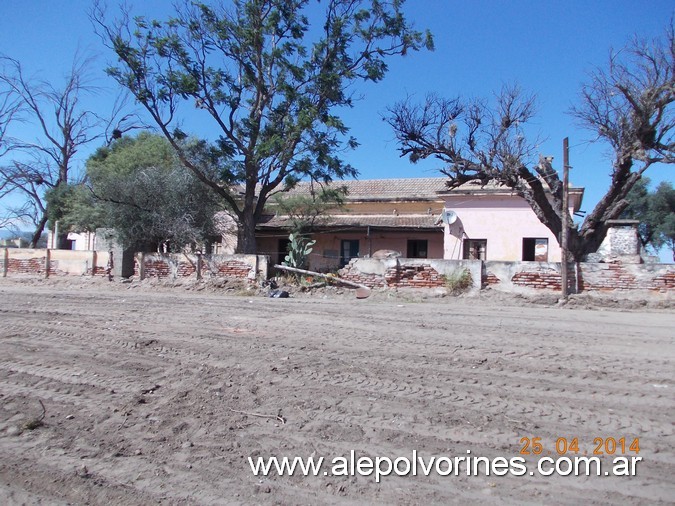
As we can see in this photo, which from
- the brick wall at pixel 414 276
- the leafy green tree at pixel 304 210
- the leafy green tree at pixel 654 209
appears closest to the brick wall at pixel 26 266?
the leafy green tree at pixel 304 210

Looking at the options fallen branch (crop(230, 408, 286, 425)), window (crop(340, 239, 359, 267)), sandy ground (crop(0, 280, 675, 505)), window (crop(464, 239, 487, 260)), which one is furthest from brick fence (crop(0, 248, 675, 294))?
fallen branch (crop(230, 408, 286, 425))

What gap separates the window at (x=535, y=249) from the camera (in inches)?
877

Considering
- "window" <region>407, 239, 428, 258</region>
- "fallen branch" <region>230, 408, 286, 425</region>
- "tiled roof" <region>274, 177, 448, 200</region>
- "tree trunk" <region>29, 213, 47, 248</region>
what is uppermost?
"tiled roof" <region>274, 177, 448, 200</region>

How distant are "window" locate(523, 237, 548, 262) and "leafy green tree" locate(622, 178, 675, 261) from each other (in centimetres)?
1736

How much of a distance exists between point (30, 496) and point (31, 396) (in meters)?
1.90

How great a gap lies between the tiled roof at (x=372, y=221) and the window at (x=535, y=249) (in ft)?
13.2

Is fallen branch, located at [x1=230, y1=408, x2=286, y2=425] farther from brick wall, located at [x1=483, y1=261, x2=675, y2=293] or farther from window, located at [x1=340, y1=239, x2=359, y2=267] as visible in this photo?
window, located at [x1=340, y1=239, x2=359, y2=267]

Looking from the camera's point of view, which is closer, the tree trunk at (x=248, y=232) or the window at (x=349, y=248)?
the tree trunk at (x=248, y=232)

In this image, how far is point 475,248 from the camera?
912 inches

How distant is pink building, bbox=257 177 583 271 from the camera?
73.8 ft

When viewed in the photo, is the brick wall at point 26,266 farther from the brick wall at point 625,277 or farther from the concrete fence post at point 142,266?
the brick wall at point 625,277

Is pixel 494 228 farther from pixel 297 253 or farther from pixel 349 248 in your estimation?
pixel 297 253

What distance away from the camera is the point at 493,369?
5.38m

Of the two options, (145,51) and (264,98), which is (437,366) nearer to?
(264,98)
